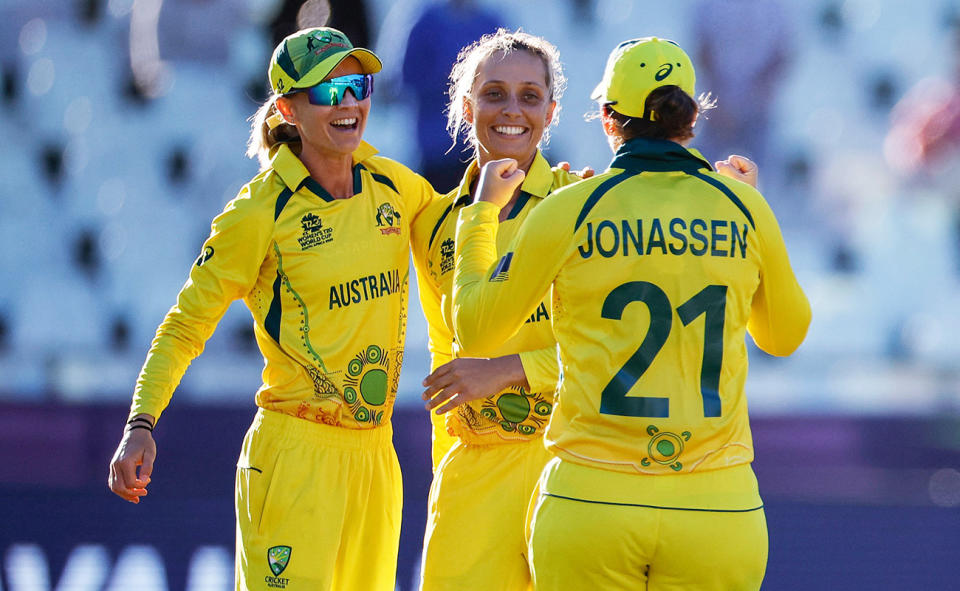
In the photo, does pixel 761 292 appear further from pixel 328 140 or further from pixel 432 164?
pixel 432 164

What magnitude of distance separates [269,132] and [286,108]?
0.14m

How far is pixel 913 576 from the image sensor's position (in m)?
4.92

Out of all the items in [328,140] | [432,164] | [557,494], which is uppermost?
[432,164]

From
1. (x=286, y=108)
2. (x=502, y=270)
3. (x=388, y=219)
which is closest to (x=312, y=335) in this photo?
(x=388, y=219)

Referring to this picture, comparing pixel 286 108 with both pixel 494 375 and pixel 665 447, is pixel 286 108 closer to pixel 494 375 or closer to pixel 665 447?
pixel 494 375

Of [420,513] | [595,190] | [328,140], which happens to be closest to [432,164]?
[420,513]

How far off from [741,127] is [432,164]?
5.98 ft

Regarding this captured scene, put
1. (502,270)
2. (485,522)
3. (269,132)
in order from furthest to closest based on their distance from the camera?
(269,132) → (485,522) → (502,270)

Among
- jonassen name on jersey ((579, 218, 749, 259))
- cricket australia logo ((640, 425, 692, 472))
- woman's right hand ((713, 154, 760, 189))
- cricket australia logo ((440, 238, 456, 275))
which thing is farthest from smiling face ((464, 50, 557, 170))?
cricket australia logo ((640, 425, 692, 472))

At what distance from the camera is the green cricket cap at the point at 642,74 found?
7.80ft

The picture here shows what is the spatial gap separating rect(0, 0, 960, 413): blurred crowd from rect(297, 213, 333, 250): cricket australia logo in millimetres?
3094

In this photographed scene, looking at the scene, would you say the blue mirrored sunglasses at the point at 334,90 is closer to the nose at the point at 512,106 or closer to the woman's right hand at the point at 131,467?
the nose at the point at 512,106

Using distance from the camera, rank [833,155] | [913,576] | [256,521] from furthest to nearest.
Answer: [833,155]
[913,576]
[256,521]

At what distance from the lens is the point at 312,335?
9.93ft
